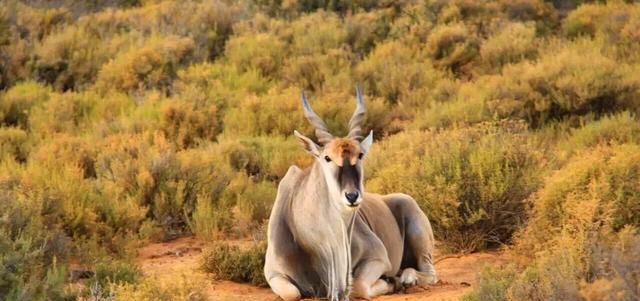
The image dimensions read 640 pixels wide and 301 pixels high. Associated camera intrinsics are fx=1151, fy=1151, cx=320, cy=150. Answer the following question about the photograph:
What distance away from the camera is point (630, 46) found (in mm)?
20859

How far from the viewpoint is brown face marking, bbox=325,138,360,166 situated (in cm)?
816

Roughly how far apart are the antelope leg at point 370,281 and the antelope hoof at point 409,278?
0.32 meters

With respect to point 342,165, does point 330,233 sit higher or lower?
lower

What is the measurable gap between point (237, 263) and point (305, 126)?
7257 millimetres

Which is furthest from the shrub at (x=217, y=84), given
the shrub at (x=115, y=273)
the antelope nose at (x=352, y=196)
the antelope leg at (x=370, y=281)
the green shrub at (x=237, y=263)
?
the antelope nose at (x=352, y=196)

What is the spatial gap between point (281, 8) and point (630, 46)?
9540 millimetres

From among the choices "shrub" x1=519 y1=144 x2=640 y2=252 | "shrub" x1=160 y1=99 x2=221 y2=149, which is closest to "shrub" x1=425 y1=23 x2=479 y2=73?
"shrub" x1=160 y1=99 x2=221 y2=149

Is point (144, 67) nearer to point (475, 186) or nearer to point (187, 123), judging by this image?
point (187, 123)

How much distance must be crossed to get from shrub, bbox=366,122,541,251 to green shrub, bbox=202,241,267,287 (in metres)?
1.98

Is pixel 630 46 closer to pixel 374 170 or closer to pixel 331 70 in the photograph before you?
pixel 331 70

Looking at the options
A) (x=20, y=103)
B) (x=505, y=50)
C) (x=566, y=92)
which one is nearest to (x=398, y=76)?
(x=505, y=50)

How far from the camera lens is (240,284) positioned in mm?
10078

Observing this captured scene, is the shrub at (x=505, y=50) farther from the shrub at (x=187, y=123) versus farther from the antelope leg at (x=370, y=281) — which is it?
the antelope leg at (x=370, y=281)

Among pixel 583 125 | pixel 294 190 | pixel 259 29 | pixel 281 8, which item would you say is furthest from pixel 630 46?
pixel 294 190
